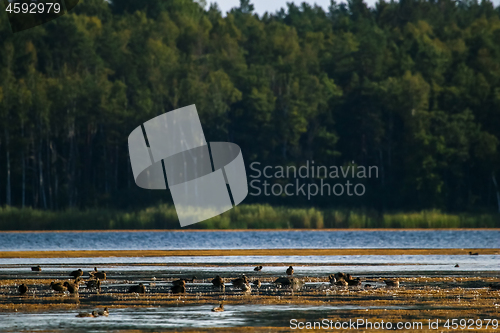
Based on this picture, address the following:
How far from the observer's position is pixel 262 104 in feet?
306

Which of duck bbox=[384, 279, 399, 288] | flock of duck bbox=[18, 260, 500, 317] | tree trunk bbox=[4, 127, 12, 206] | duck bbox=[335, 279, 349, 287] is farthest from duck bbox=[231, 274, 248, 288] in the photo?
tree trunk bbox=[4, 127, 12, 206]

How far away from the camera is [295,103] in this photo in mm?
94062

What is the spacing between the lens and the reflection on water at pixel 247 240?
49906 millimetres

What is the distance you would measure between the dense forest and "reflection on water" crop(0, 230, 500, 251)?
2126 cm

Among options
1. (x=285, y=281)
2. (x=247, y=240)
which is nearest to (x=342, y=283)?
(x=285, y=281)

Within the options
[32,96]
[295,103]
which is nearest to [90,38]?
[32,96]

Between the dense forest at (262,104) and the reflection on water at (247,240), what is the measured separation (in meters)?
21.3

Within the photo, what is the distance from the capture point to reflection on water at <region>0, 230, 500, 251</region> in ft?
164

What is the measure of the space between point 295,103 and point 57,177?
24.9 meters

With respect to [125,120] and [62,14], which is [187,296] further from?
[62,14]

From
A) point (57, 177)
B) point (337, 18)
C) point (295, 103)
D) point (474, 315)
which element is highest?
point (337, 18)

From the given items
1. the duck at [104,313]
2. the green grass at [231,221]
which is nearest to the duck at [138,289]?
the duck at [104,313]

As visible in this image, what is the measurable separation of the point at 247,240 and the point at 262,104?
3725 centimetres

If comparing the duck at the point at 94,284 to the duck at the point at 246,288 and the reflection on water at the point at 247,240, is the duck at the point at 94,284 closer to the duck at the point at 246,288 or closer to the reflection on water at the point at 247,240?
the duck at the point at 246,288
